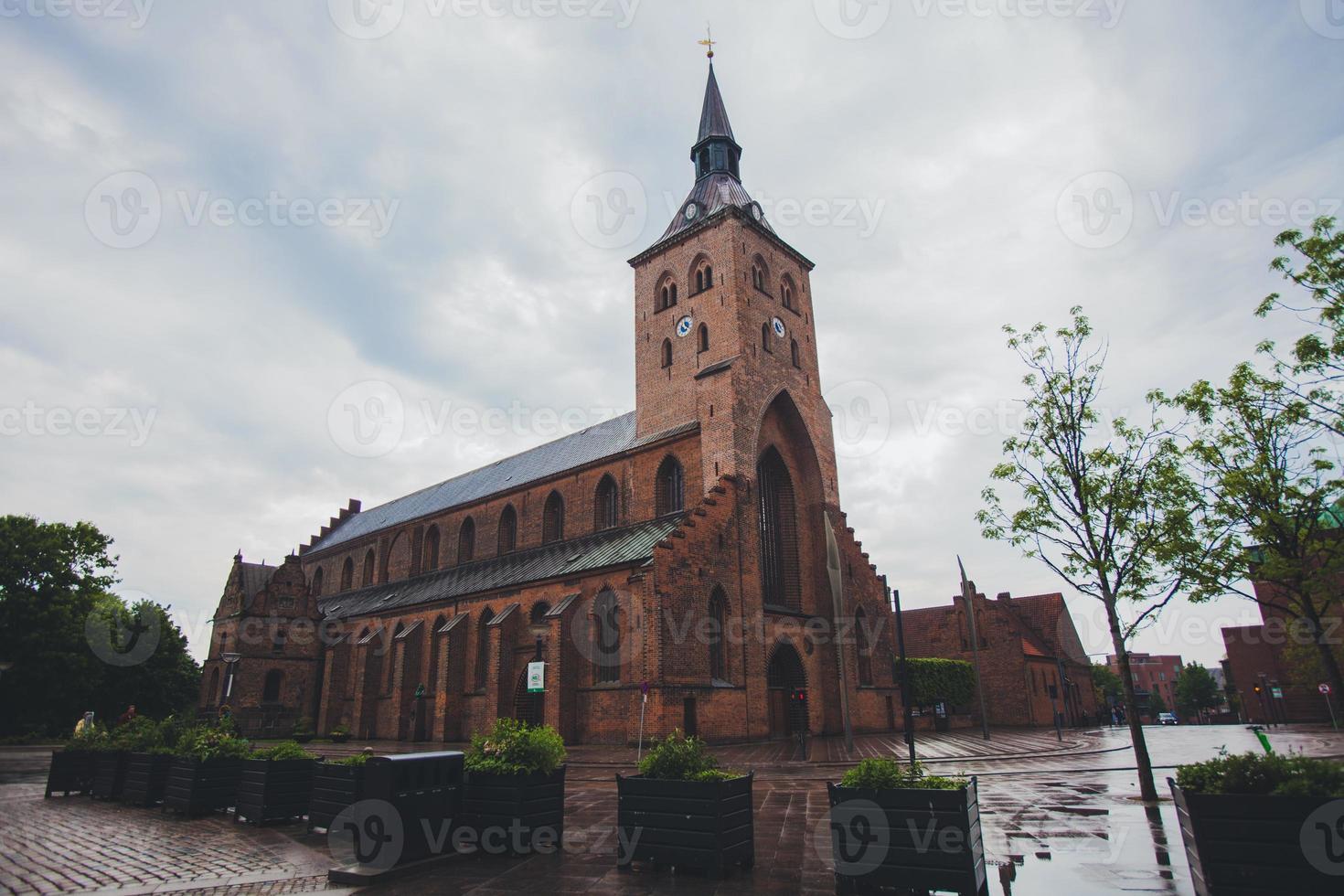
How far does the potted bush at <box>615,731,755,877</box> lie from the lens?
298 inches

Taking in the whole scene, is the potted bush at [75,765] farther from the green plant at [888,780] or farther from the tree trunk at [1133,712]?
the tree trunk at [1133,712]

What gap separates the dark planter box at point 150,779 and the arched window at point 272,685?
104 feet

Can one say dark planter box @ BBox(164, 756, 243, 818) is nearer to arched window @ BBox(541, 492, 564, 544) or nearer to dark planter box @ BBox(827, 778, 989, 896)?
dark planter box @ BBox(827, 778, 989, 896)

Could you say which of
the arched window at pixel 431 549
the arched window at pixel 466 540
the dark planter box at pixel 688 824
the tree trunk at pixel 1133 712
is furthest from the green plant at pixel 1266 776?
the arched window at pixel 431 549

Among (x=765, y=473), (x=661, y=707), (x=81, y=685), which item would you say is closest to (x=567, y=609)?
(x=661, y=707)

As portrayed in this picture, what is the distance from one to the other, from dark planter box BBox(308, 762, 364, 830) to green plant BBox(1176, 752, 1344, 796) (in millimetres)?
9239

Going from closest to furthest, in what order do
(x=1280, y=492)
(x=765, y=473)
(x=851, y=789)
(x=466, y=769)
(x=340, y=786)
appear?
(x=851, y=789) < (x=466, y=769) < (x=340, y=786) < (x=1280, y=492) < (x=765, y=473)

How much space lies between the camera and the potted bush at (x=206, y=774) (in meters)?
12.2

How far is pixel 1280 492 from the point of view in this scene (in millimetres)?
14227

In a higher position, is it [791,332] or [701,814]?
[791,332]

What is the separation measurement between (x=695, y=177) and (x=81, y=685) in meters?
43.7

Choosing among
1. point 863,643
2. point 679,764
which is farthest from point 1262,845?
point 863,643

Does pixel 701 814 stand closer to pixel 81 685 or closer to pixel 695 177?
pixel 695 177

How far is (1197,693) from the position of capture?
92.2 meters
